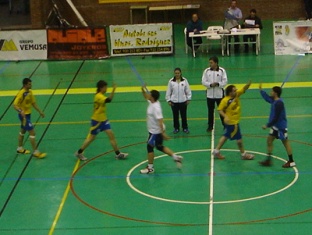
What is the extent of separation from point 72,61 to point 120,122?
372 inches

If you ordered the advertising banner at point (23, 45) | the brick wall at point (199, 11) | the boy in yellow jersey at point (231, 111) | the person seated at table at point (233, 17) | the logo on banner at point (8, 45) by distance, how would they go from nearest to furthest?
the boy in yellow jersey at point (231, 111) → the advertising banner at point (23, 45) → the logo on banner at point (8, 45) → the person seated at table at point (233, 17) → the brick wall at point (199, 11)

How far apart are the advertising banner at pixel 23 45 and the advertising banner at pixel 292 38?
9.45m

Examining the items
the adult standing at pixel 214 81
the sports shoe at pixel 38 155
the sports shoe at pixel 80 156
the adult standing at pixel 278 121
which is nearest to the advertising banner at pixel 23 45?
the adult standing at pixel 214 81

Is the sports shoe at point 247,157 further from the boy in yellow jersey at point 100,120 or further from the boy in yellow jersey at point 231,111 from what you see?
the boy in yellow jersey at point 100,120

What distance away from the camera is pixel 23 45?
91.4 ft

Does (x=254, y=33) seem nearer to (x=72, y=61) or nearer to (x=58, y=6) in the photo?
(x=72, y=61)

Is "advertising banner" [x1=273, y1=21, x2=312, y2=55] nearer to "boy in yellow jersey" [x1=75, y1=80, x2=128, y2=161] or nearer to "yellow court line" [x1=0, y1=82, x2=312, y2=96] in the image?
"yellow court line" [x1=0, y1=82, x2=312, y2=96]

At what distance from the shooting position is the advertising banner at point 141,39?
2750 cm

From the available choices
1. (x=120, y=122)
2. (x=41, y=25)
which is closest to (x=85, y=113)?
(x=120, y=122)

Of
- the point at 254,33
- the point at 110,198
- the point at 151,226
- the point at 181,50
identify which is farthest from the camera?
the point at 181,50

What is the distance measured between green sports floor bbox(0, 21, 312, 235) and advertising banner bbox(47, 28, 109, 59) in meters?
4.78

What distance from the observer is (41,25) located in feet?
109

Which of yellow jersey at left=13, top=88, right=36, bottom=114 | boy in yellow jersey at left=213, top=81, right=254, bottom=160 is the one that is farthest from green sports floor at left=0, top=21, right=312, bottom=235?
yellow jersey at left=13, top=88, right=36, bottom=114

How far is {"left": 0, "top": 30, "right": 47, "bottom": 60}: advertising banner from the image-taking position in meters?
27.6
